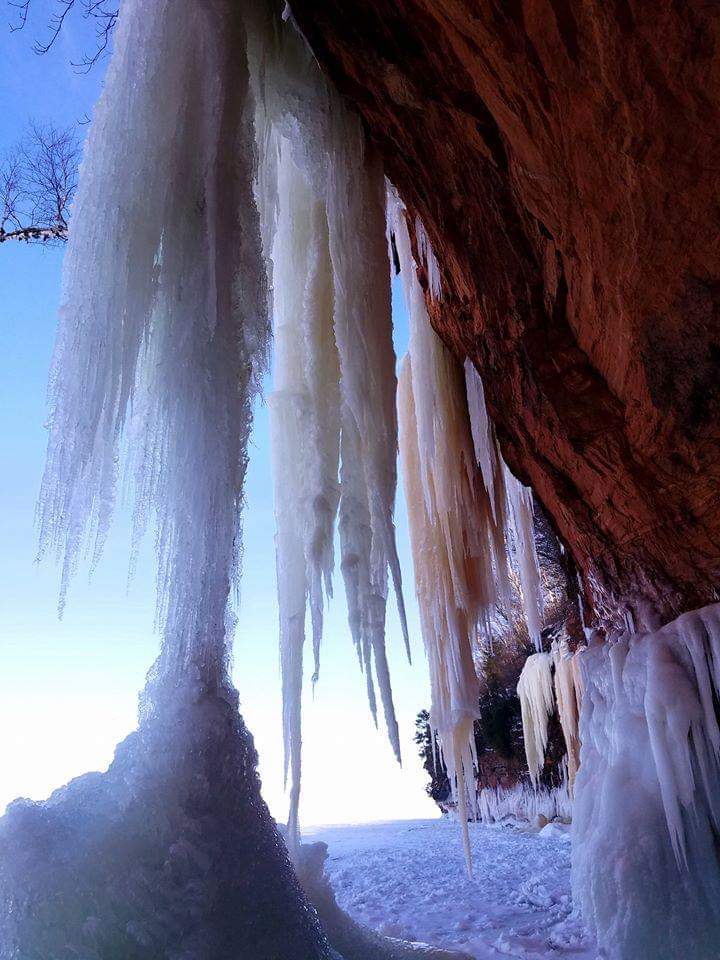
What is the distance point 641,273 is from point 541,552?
4755 millimetres

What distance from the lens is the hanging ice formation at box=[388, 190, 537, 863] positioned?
3277 mm

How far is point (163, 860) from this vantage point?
4.40 ft

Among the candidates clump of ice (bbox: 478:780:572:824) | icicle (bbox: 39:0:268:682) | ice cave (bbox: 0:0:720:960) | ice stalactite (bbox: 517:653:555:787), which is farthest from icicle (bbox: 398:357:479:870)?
clump of ice (bbox: 478:780:572:824)

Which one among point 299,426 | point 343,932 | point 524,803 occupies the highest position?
point 299,426

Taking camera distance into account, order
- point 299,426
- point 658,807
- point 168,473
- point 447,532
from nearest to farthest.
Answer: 1. point 168,473
2. point 299,426
3. point 658,807
4. point 447,532

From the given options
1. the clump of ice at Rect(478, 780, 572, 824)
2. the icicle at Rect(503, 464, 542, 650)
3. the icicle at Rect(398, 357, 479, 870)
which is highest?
the icicle at Rect(503, 464, 542, 650)

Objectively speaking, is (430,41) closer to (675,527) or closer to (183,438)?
(183,438)

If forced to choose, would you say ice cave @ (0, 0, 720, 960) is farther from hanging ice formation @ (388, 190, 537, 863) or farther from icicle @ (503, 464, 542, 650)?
icicle @ (503, 464, 542, 650)

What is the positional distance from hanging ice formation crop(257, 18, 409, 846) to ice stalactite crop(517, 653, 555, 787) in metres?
4.31

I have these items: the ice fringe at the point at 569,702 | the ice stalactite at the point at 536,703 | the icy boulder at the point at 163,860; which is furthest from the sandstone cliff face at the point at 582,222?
the ice stalactite at the point at 536,703

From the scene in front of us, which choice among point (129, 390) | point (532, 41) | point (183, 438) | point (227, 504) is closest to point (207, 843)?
point (227, 504)

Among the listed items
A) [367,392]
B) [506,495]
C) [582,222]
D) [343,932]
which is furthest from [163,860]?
[506,495]

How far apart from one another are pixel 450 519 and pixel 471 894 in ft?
7.02

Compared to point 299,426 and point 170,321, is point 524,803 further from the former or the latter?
point 170,321
